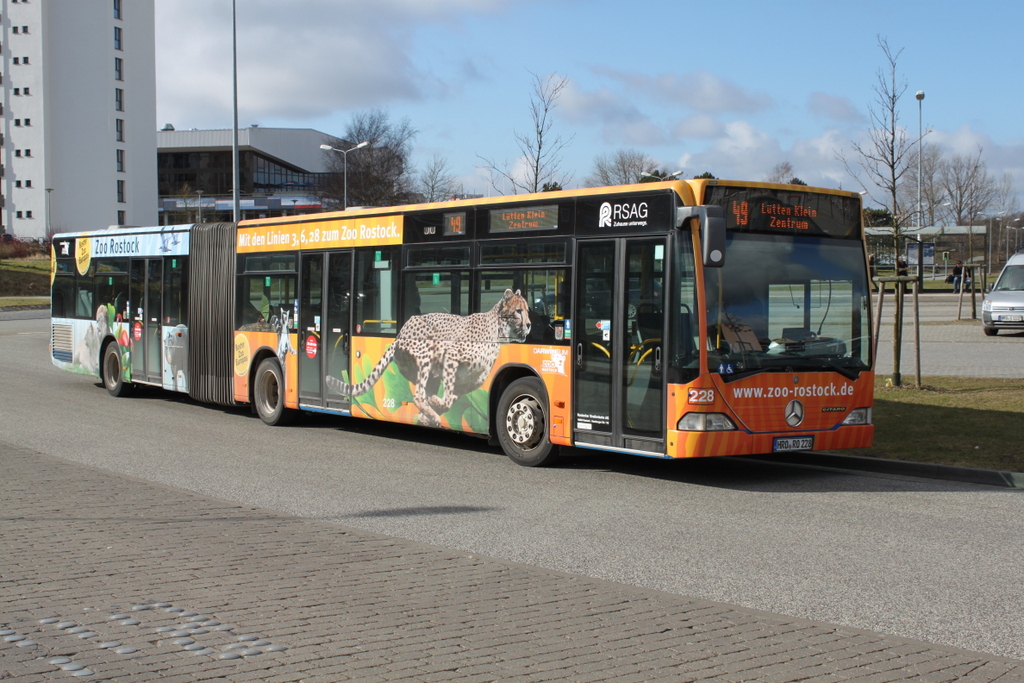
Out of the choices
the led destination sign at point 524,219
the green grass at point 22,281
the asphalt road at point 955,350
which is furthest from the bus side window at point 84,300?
the green grass at point 22,281

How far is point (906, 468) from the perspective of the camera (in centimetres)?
1054

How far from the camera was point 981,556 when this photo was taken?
23.3ft

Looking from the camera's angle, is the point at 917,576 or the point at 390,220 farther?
the point at 390,220

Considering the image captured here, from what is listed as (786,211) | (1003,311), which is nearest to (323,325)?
(786,211)

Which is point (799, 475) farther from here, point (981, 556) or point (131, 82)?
point (131, 82)

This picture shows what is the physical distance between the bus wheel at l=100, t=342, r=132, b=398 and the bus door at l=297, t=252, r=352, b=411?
5.59m

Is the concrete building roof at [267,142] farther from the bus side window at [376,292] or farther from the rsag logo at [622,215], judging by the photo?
the rsag logo at [622,215]

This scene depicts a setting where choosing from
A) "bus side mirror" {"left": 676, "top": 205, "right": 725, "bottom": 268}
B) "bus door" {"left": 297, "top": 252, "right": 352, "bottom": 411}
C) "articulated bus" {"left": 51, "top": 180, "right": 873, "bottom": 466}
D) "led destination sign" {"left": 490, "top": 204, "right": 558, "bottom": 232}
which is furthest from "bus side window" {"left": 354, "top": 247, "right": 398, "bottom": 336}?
"bus side mirror" {"left": 676, "top": 205, "right": 725, "bottom": 268}

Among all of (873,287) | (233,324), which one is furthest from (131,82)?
(873,287)

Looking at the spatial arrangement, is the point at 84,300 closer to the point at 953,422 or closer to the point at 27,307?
the point at 953,422

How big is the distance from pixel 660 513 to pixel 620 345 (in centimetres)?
206

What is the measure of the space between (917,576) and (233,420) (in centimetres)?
1131

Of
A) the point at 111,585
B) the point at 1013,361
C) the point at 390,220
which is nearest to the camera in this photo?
the point at 111,585

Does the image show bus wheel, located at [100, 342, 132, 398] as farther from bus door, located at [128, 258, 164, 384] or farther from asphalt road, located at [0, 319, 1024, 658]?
asphalt road, located at [0, 319, 1024, 658]
